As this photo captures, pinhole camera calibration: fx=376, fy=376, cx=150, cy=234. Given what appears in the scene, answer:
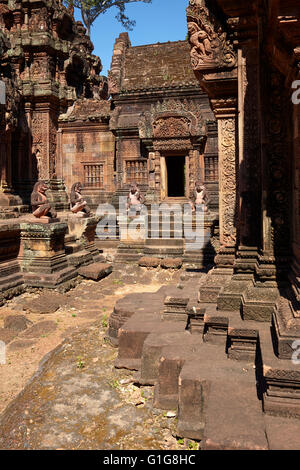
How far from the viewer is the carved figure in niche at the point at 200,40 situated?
15.9 feet

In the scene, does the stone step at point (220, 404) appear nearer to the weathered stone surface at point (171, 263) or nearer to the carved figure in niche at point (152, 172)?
the weathered stone surface at point (171, 263)

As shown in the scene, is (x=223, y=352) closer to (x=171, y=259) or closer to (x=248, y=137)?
(x=248, y=137)

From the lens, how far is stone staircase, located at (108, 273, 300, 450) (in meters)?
2.73

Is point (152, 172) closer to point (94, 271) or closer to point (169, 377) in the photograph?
point (94, 271)

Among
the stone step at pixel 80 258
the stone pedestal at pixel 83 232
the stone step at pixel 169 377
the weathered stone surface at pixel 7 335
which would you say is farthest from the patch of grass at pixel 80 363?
the stone pedestal at pixel 83 232

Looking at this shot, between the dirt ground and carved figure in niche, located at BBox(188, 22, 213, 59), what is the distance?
413 centimetres

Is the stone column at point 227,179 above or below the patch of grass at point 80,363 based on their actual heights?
above

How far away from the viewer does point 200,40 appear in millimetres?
4867

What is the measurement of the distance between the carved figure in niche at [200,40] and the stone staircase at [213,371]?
3.21 m

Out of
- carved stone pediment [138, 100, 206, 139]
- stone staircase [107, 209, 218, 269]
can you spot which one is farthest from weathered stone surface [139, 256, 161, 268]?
carved stone pediment [138, 100, 206, 139]

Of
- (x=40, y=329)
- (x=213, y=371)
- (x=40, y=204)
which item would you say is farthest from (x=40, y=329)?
(x=40, y=204)

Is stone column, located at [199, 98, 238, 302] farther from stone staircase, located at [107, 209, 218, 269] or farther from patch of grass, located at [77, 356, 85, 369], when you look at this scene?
stone staircase, located at [107, 209, 218, 269]

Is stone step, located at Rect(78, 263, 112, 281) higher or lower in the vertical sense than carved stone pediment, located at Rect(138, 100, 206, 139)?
lower

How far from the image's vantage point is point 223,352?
12.8 ft
